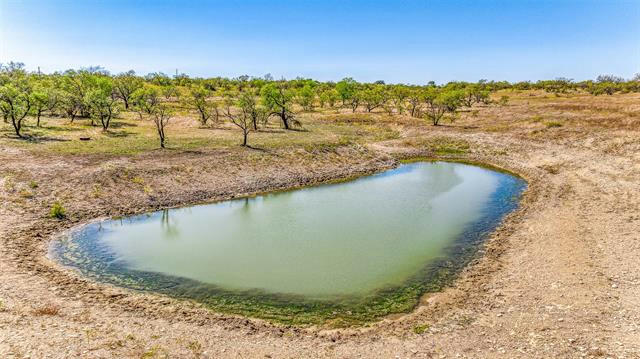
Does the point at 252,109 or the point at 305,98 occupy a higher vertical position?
the point at 305,98

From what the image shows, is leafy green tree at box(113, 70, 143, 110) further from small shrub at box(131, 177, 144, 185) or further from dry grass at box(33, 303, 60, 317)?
dry grass at box(33, 303, 60, 317)

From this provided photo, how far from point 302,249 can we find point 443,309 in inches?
486

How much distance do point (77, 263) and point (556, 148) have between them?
65.0 meters

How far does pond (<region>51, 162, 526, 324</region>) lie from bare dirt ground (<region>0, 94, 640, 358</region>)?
1604 millimetres

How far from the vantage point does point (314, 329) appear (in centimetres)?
2012

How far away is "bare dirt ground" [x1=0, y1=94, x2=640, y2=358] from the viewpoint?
17812 mm

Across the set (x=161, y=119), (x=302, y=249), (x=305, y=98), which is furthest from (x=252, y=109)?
(x=302, y=249)

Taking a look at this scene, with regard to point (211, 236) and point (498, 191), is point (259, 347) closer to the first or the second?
point (211, 236)

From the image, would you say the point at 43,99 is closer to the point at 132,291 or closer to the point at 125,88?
the point at 125,88

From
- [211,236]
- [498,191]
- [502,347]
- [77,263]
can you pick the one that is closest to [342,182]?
[498,191]

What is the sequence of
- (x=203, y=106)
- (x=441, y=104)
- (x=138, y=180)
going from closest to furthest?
(x=138, y=180) → (x=203, y=106) → (x=441, y=104)

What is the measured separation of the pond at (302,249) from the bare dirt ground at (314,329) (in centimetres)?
160

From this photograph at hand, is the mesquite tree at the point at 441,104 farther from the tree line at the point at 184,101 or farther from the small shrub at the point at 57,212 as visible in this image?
the small shrub at the point at 57,212

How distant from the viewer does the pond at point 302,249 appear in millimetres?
23669
